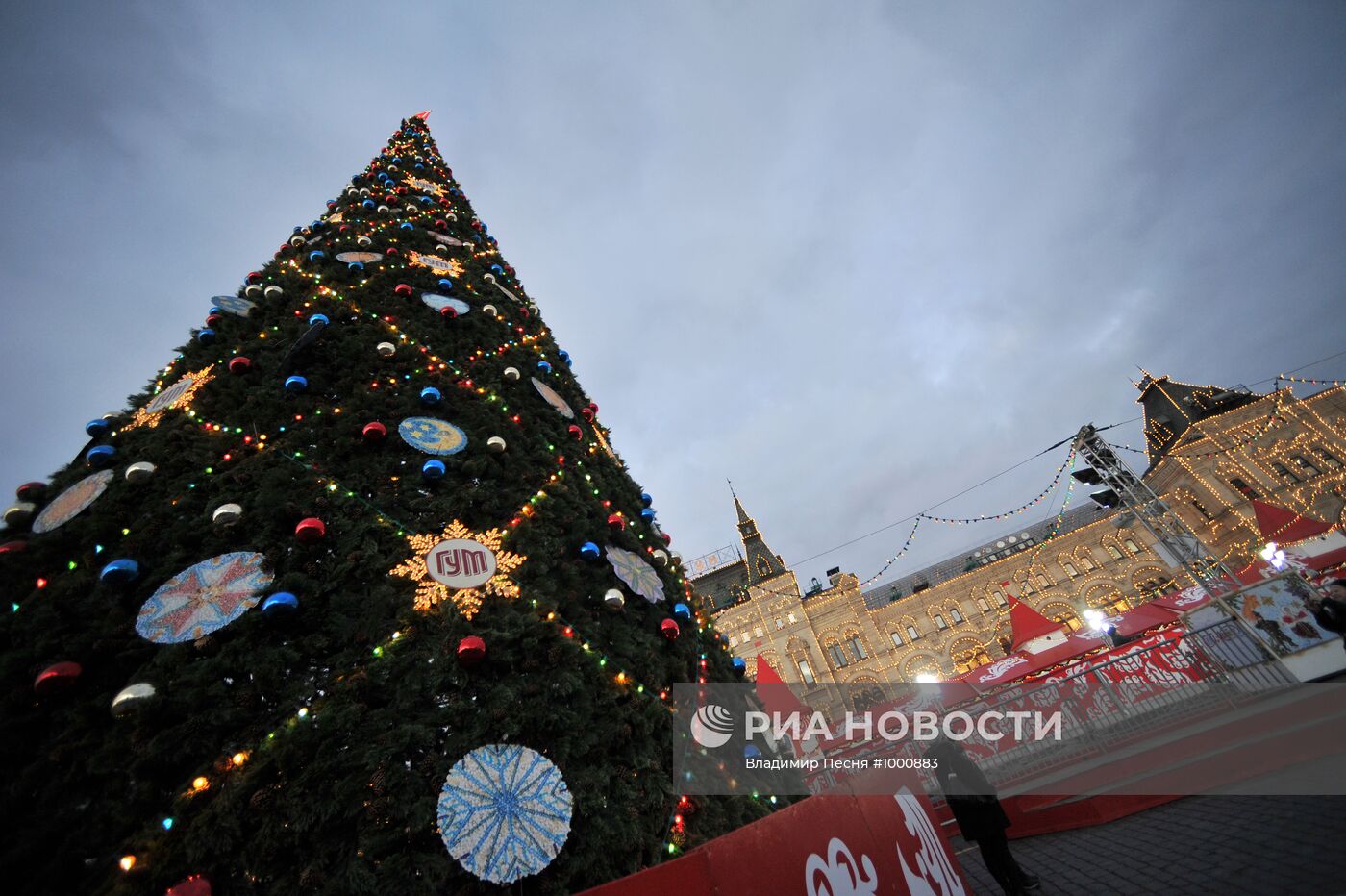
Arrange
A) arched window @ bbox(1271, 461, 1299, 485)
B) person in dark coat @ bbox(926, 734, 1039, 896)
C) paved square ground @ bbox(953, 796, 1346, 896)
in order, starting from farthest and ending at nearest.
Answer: arched window @ bbox(1271, 461, 1299, 485) < person in dark coat @ bbox(926, 734, 1039, 896) < paved square ground @ bbox(953, 796, 1346, 896)

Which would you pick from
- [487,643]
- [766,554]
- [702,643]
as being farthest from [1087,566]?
[487,643]

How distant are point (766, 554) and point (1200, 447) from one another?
2900 centimetres

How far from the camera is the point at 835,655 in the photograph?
34125mm

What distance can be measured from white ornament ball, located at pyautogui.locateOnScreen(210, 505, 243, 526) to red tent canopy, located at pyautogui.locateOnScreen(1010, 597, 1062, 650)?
18.3m

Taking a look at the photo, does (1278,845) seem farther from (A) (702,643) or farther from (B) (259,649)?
(B) (259,649)

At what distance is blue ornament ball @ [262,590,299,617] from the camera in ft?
7.69

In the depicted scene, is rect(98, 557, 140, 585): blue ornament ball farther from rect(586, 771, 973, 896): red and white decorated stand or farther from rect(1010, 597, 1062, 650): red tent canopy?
rect(1010, 597, 1062, 650): red tent canopy

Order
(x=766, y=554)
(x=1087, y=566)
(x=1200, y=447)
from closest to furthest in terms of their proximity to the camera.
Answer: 1. (x=1200, y=447)
2. (x=1087, y=566)
3. (x=766, y=554)

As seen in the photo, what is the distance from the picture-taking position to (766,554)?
1639 inches

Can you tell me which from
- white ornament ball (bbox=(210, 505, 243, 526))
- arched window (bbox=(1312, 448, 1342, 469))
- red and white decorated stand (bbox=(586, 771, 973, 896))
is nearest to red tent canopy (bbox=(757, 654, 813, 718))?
red and white decorated stand (bbox=(586, 771, 973, 896))

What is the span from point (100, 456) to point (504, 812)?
11.2 ft

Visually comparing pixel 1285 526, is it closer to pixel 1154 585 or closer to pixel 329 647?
pixel 1154 585

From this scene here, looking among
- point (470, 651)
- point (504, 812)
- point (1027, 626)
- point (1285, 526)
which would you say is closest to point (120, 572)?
point (470, 651)

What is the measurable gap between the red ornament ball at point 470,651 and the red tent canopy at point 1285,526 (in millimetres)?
22246
